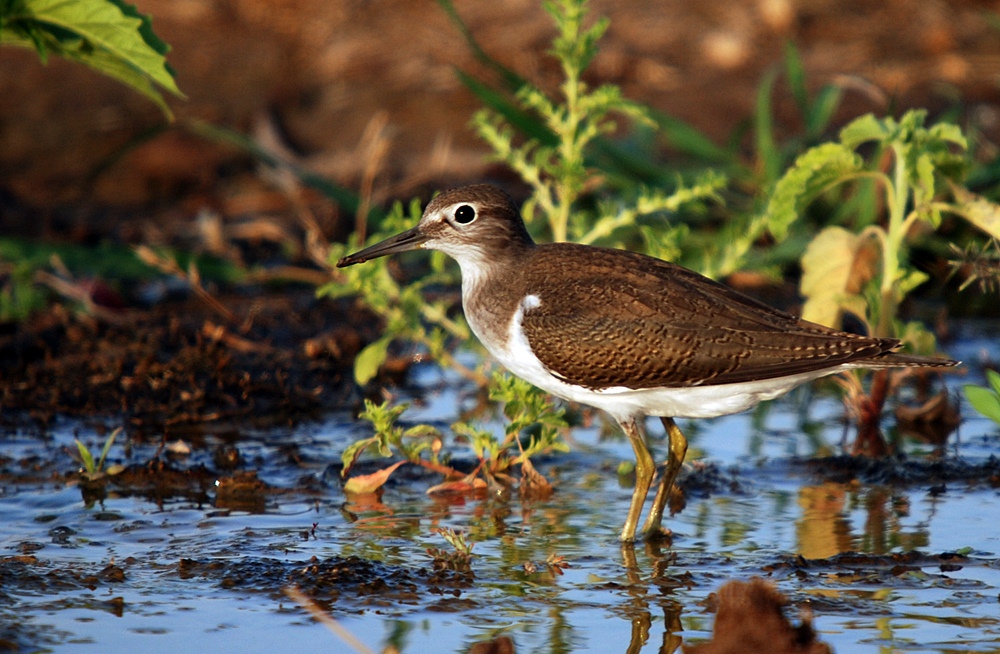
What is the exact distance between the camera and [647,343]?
5.51 m

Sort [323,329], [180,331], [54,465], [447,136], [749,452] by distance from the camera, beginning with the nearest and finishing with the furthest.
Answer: [54,465] < [749,452] < [180,331] < [323,329] < [447,136]

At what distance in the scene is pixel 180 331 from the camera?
327 inches

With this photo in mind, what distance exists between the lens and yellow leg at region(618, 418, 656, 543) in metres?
5.56

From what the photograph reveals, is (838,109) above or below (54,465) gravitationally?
above

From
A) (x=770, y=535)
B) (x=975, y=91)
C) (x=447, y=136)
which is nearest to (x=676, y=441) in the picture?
(x=770, y=535)

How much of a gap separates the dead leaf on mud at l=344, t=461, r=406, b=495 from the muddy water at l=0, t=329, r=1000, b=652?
80 mm

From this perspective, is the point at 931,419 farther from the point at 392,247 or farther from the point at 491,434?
the point at 392,247

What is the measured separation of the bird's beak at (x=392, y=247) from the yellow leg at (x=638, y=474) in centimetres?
129

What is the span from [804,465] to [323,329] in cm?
359

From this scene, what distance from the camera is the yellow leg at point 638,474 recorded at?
5559 mm

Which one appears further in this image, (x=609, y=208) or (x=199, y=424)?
(x=199, y=424)

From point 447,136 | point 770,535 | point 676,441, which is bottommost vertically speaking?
point 770,535

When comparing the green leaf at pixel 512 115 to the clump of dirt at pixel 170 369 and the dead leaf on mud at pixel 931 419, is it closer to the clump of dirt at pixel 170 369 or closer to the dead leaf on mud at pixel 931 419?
the clump of dirt at pixel 170 369

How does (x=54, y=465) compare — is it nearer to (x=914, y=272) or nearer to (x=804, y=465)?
(x=804, y=465)
